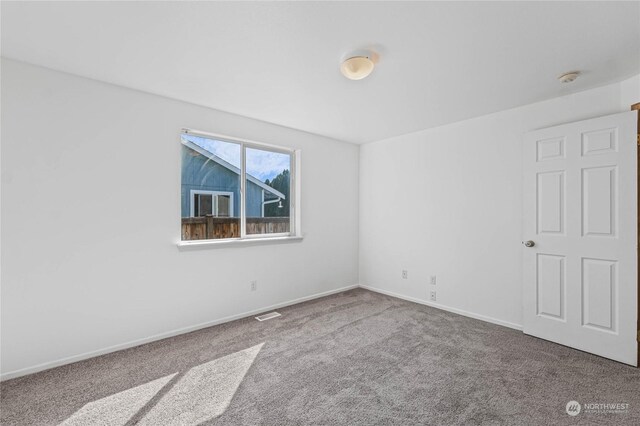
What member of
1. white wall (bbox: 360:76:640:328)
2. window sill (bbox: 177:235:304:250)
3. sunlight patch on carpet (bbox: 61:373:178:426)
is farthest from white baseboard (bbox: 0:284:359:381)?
white wall (bbox: 360:76:640:328)

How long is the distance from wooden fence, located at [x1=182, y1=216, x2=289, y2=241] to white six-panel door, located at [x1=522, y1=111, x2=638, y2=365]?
9.66ft

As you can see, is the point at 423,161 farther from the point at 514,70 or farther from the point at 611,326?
the point at 611,326

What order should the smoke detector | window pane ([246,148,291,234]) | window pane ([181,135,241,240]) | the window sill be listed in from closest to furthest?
1. the smoke detector
2. the window sill
3. window pane ([181,135,241,240])
4. window pane ([246,148,291,234])

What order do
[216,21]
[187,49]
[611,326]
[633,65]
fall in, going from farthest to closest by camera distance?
[611,326] → [633,65] → [187,49] → [216,21]

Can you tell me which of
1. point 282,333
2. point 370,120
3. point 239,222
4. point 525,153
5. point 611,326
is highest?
point 370,120

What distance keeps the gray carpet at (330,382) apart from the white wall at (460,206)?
68 cm

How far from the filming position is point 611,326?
95.8 inches

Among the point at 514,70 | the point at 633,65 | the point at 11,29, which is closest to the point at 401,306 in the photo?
the point at 514,70

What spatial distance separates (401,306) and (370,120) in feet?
8.12

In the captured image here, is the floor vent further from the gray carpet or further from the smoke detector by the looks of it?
the smoke detector

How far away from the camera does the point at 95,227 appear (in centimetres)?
249

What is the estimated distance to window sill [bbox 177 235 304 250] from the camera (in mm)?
2997

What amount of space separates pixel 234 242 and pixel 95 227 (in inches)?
51.0

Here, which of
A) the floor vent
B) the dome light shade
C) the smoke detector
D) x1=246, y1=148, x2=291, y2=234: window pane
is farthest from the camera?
x1=246, y1=148, x2=291, y2=234: window pane
